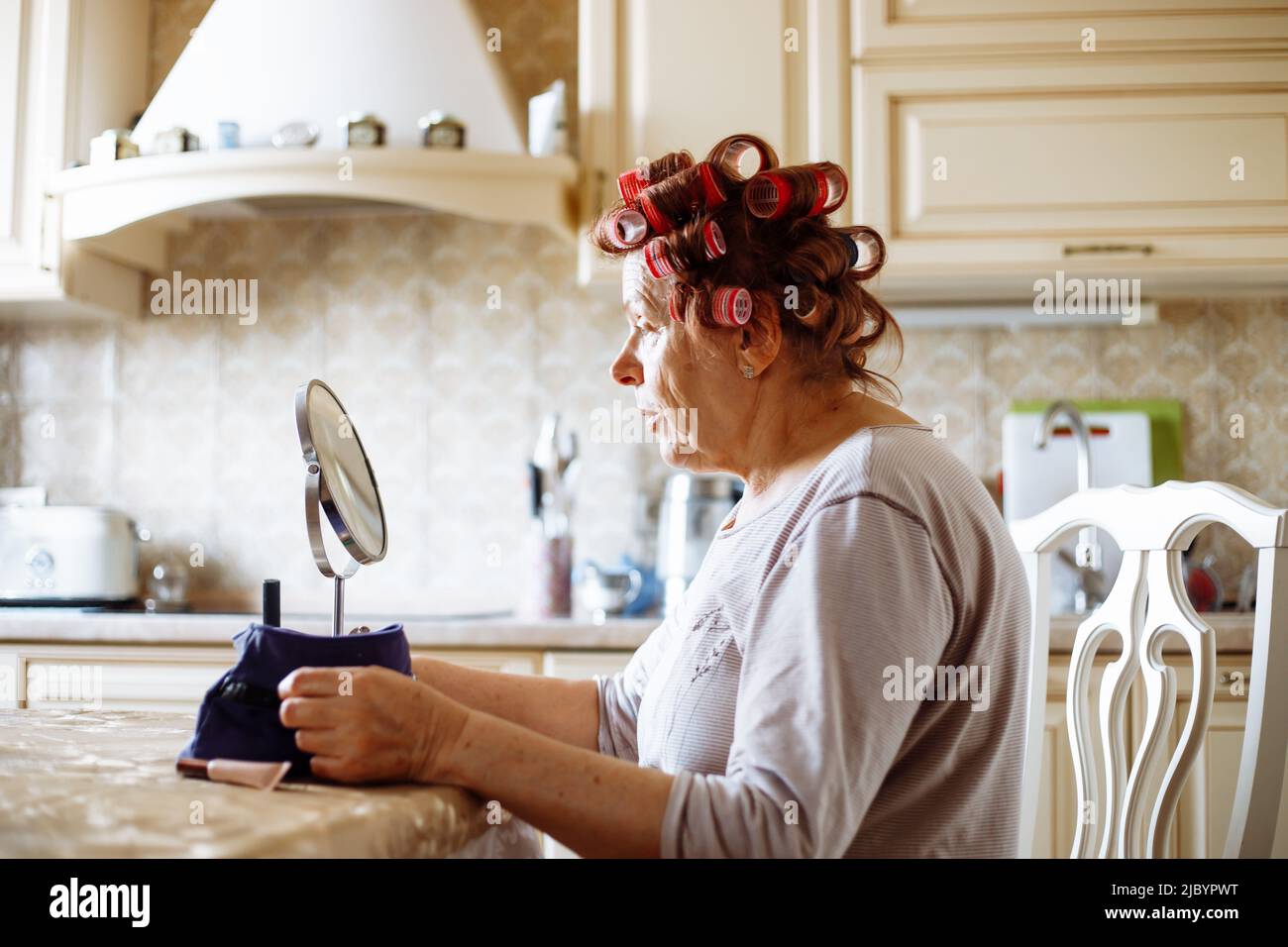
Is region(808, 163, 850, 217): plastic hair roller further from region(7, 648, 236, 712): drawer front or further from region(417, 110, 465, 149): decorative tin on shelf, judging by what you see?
region(7, 648, 236, 712): drawer front

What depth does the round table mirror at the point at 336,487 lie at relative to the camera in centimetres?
92

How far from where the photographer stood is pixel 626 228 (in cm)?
110

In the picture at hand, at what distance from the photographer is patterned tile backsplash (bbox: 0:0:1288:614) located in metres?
2.59

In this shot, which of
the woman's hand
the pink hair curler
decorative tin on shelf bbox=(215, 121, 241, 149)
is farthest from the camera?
decorative tin on shelf bbox=(215, 121, 241, 149)

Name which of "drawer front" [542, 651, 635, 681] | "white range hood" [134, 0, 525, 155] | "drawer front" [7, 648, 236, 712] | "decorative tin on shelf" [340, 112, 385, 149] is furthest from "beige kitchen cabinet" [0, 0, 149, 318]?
"drawer front" [542, 651, 635, 681]

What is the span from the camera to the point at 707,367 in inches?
43.7

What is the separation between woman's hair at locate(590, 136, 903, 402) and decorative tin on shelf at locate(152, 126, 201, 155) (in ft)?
5.10

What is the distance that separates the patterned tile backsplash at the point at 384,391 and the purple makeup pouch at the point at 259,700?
1.75 metres

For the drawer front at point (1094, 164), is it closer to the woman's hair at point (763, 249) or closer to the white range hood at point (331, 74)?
the white range hood at point (331, 74)

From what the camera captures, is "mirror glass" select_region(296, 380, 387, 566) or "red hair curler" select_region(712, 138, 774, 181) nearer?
"mirror glass" select_region(296, 380, 387, 566)

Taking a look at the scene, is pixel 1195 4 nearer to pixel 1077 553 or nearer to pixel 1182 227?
pixel 1182 227

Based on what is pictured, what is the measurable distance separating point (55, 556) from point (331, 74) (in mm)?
1136

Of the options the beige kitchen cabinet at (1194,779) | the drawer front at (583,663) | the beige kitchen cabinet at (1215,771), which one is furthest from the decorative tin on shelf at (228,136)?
the beige kitchen cabinet at (1215,771)
